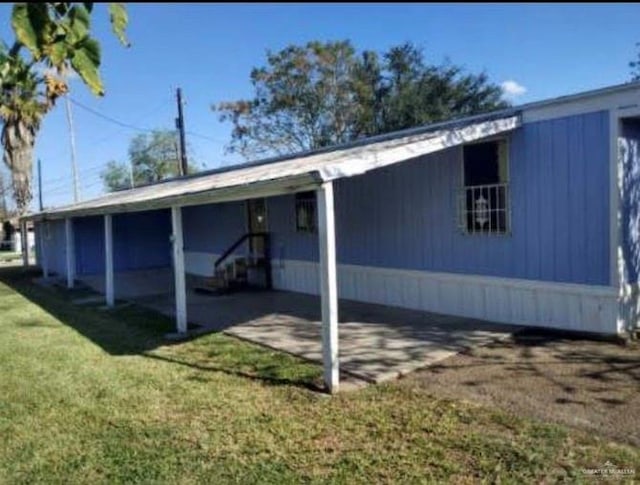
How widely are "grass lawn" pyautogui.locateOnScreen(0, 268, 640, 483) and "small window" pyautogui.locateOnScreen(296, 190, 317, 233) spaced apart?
5.08 m

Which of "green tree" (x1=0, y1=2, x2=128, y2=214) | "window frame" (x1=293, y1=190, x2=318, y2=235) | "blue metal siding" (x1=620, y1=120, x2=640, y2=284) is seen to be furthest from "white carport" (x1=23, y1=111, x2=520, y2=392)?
"green tree" (x1=0, y1=2, x2=128, y2=214)

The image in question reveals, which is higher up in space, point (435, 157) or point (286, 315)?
point (435, 157)

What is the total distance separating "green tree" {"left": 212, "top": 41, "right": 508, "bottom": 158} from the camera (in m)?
33.1

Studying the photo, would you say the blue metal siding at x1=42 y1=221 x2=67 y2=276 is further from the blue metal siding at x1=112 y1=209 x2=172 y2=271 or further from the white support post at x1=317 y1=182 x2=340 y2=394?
the white support post at x1=317 y1=182 x2=340 y2=394

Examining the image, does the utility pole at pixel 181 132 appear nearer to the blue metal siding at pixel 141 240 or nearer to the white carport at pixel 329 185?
the blue metal siding at pixel 141 240

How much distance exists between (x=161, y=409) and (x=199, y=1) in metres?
4.74

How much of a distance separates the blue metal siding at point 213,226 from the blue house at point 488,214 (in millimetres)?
3876

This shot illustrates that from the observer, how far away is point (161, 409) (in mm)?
5883

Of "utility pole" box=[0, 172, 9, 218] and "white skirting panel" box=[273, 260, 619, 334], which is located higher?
"utility pole" box=[0, 172, 9, 218]

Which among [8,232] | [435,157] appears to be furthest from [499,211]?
[8,232]

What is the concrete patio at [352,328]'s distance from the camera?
23.7ft

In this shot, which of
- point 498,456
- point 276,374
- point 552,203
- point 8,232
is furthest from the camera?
point 8,232

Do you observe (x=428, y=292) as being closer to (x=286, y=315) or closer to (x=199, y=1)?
(x=286, y=315)

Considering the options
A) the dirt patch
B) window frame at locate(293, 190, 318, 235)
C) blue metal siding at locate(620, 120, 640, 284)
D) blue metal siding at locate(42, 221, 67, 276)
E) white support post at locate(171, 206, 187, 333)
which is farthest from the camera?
blue metal siding at locate(42, 221, 67, 276)
